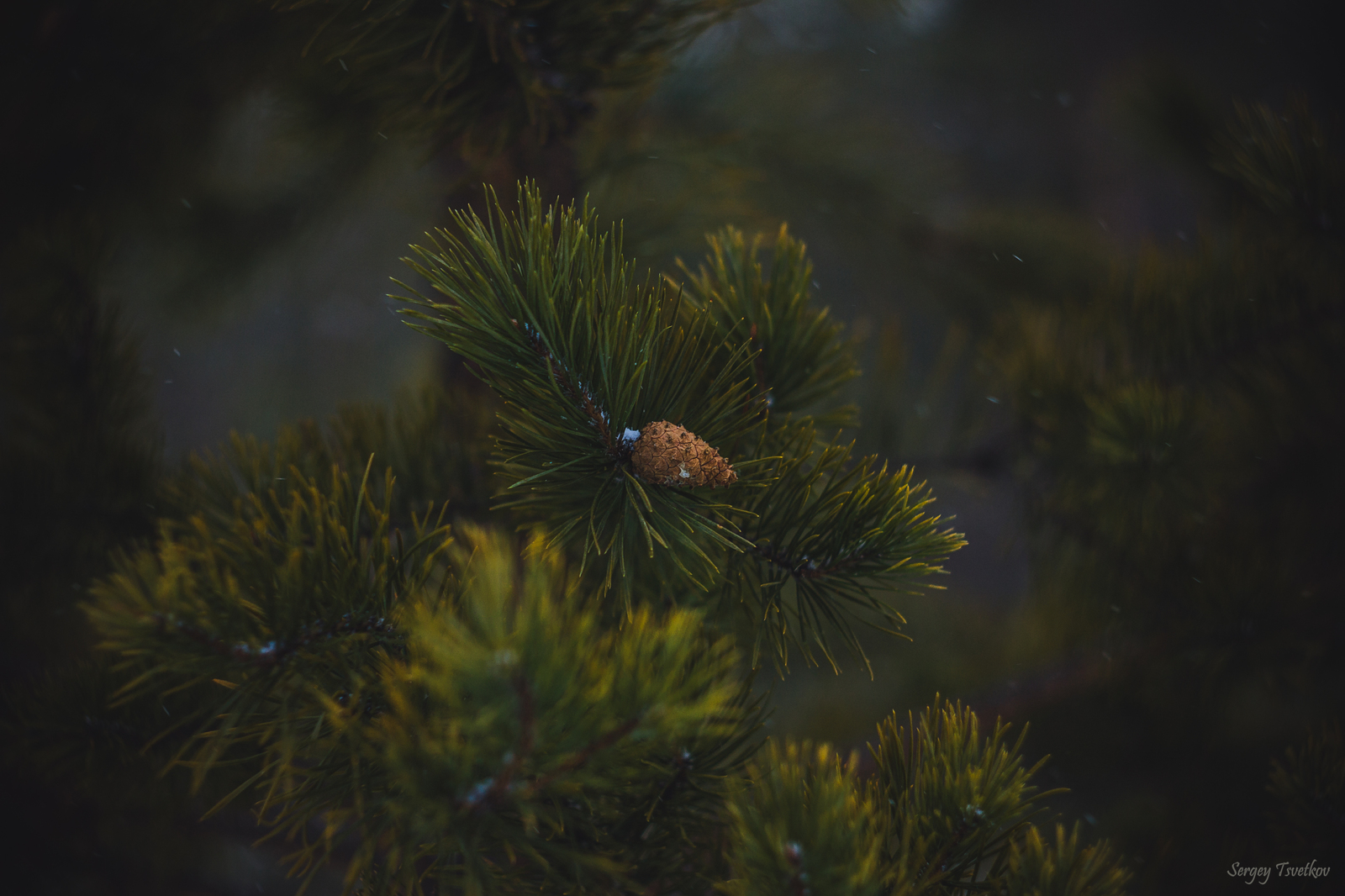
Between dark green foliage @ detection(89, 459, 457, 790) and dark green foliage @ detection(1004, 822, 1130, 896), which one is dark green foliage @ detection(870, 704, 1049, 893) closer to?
dark green foliage @ detection(1004, 822, 1130, 896)

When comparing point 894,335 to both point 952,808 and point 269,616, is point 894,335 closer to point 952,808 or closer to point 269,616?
point 952,808

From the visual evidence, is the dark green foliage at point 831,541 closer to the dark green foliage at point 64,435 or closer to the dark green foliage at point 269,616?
the dark green foliage at point 269,616

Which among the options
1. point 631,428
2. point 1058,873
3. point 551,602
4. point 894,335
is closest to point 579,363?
point 631,428

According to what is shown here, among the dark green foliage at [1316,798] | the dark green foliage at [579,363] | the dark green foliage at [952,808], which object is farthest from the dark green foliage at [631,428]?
the dark green foliage at [1316,798]

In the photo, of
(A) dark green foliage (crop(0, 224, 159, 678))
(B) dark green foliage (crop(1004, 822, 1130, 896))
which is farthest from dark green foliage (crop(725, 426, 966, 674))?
(A) dark green foliage (crop(0, 224, 159, 678))

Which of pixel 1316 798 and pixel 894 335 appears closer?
pixel 1316 798

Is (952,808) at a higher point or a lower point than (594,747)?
lower
